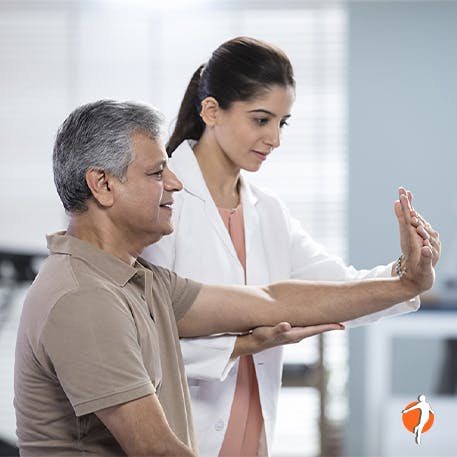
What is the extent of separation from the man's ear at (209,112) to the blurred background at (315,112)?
2769mm

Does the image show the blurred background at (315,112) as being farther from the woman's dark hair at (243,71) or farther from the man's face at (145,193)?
the man's face at (145,193)

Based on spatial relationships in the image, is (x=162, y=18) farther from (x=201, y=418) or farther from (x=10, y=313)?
(x=201, y=418)

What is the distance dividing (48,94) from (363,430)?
2520 mm

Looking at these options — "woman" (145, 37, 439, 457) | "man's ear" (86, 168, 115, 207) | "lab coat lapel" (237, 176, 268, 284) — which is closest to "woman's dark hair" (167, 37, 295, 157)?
"woman" (145, 37, 439, 457)

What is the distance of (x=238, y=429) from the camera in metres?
1.97

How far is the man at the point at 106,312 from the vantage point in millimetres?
1388

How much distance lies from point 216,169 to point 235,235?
159 mm

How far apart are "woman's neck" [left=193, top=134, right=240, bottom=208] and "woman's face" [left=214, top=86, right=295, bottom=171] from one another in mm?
40

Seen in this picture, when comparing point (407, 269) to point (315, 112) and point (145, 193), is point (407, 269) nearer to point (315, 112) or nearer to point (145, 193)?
point (145, 193)

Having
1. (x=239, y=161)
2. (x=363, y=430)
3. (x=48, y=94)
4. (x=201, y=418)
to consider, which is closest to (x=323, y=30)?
(x=48, y=94)

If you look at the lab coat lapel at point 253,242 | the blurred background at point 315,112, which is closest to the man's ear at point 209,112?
the lab coat lapel at point 253,242

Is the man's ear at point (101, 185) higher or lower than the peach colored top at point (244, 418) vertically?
higher

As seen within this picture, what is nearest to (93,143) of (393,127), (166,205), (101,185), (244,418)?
(101,185)

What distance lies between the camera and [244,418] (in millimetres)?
1977
